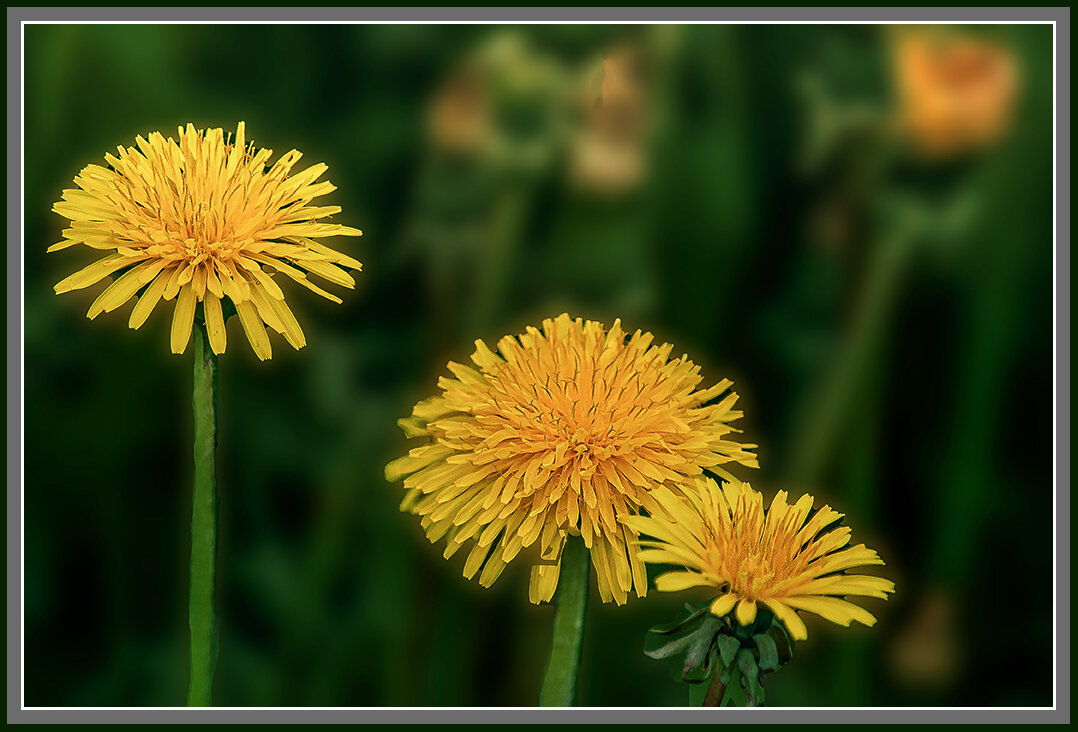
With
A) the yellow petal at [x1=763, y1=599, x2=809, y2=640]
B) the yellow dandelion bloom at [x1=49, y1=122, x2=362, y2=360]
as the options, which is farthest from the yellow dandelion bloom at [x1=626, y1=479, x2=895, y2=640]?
the yellow dandelion bloom at [x1=49, y1=122, x2=362, y2=360]

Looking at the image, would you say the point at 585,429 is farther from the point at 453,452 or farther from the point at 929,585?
the point at 929,585

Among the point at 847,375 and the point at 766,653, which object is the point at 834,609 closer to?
the point at 766,653

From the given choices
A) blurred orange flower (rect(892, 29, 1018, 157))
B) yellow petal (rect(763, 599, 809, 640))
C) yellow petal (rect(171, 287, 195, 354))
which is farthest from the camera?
blurred orange flower (rect(892, 29, 1018, 157))

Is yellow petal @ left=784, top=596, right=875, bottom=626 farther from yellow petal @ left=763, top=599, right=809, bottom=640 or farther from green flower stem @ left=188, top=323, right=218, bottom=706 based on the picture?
green flower stem @ left=188, top=323, right=218, bottom=706

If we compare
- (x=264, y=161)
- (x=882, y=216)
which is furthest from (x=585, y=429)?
(x=882, y=216)

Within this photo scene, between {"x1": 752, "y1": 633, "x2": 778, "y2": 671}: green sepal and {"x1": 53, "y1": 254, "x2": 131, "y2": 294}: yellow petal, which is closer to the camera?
{"x1": 752, "y1": 633, "x2": 778, "y2": 671}: green sepal

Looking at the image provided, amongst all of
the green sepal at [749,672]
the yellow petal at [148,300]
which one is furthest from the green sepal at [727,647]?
the yellow petal at [148,300]
